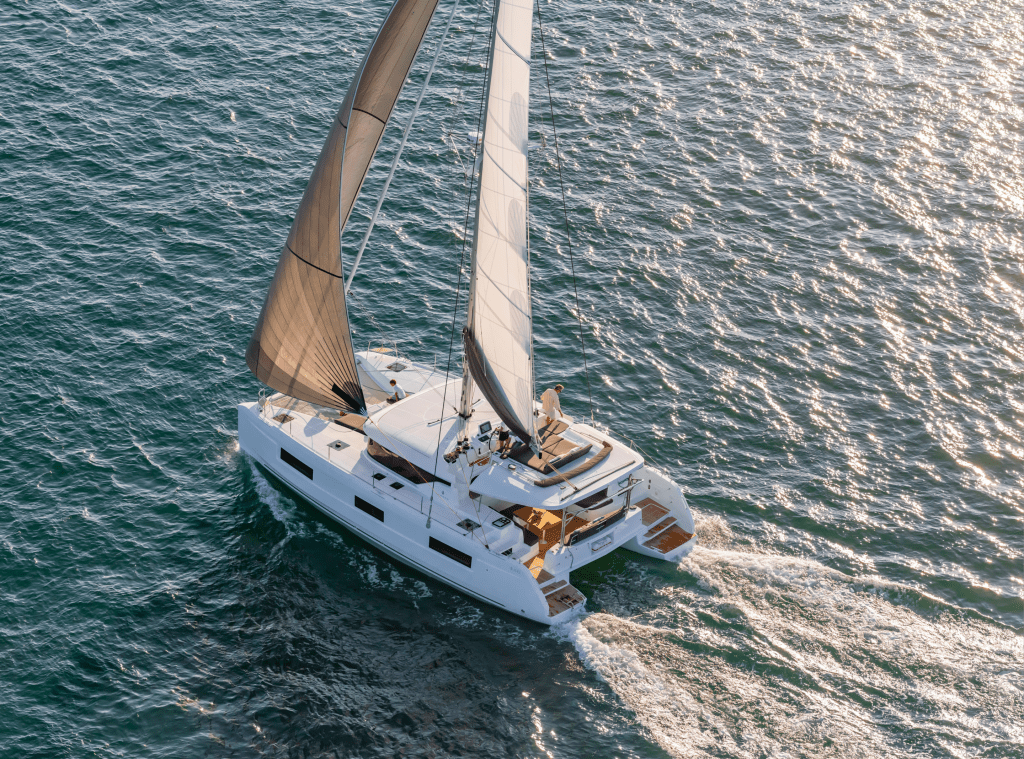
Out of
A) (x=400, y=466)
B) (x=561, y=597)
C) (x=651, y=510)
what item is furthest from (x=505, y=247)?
(x=561, y=597)

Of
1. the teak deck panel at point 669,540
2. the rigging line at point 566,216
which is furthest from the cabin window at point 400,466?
the rigging line at point 566,216

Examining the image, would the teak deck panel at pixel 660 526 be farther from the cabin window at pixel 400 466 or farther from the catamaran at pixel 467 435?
the cabin window at pixel 400 466

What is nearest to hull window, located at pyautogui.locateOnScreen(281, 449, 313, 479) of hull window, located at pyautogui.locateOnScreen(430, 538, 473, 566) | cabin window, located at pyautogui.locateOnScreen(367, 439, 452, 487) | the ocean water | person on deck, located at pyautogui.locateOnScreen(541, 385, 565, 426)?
the ocean water

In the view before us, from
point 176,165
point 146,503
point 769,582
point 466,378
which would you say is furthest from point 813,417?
point 176,165

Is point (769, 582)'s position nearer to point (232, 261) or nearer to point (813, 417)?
point (813, 417)

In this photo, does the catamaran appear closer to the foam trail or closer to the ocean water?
the ocean water

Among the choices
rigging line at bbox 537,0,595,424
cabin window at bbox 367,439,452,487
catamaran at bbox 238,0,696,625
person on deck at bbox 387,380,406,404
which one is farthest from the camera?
rigging line at bbox 537,0,595,424

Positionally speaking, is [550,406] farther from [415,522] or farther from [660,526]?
[415,522]
